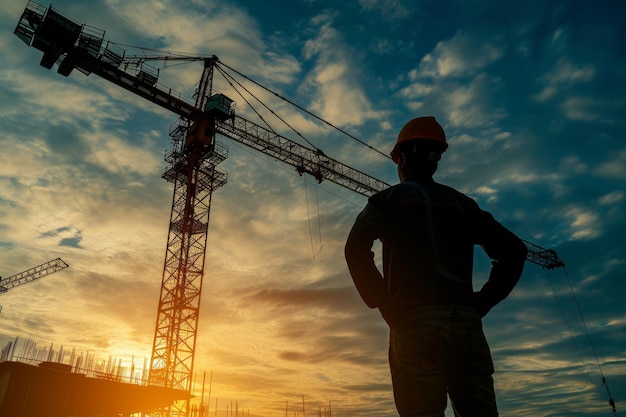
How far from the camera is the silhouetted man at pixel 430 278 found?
77.3 inches

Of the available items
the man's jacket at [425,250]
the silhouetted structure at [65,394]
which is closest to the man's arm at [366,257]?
the man's jacket at [425,250]

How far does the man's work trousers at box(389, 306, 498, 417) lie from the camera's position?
6.31 ft

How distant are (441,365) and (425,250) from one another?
23.1 inches

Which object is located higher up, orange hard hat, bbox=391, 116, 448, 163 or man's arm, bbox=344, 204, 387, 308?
orange hard hat, bbox=391, 116, 448, 163

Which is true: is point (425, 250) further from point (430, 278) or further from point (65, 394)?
point (65, 394)

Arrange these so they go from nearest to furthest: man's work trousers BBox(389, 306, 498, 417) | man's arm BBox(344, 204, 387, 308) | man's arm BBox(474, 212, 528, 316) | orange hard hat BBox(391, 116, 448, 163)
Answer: man's work trousers BBox(389, 306, 498, 417) < man's arm BBox(344, 204, 387, 308) < man's arm BBox(474, 212, 528, 316) < orange hard hat BBox(391, 116, 448, 163)

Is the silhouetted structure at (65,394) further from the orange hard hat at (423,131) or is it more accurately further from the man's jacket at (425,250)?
the orange hard hat at (423,131)

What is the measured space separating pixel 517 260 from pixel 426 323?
2.55 ft

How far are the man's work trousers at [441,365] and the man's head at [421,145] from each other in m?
0.91

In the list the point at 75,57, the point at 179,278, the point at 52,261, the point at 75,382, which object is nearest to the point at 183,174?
the point at 179,278

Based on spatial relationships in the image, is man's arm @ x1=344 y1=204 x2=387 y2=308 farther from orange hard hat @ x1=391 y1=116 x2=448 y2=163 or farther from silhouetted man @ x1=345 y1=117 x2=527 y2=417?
orange hard hat @ x1=391 y1=116 x2=448 y2=163

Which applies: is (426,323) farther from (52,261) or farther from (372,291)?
(52,261)

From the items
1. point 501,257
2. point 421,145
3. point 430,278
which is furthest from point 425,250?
point 421,145

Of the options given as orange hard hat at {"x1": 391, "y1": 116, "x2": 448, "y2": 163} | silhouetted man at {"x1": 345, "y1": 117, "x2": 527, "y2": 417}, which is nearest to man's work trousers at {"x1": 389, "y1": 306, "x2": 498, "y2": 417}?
silhouetted man at {"x1": 345, "y1": 117, "x2": 527, "y2": 417}
